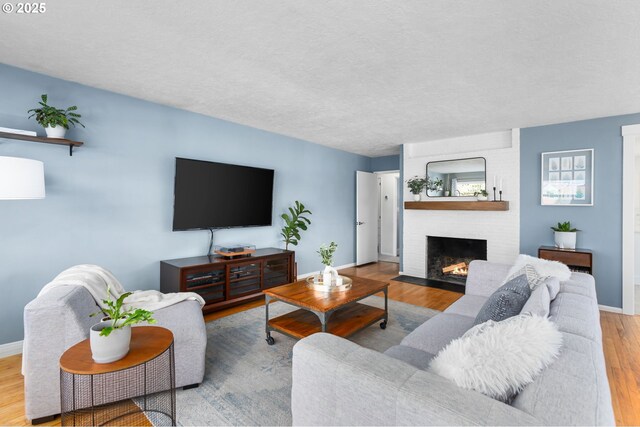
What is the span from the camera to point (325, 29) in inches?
75.5

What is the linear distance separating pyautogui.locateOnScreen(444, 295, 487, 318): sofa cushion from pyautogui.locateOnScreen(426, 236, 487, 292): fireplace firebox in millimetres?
2105

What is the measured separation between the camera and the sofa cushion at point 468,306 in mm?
2324

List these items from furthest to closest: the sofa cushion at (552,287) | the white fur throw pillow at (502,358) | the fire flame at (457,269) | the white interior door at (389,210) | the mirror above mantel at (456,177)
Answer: the white interior door at (389,210) < the fire flame at (457,269) < the mirror above mantel at (456,177) < the sofa cushion at (552,287) < the white fur throw pillow at (502,358)

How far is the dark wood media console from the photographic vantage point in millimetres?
3216

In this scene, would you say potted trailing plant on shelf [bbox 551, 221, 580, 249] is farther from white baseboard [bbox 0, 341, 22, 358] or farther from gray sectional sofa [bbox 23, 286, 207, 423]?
white baseboard [bbox 0, 341, 22, 358]

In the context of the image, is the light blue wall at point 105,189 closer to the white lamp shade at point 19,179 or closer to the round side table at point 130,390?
the white lamp shade at point 19,179

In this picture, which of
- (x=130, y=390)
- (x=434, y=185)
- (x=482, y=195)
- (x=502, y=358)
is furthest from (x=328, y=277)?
(x=434, y=185)

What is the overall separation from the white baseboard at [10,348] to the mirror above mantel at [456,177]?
208 inches

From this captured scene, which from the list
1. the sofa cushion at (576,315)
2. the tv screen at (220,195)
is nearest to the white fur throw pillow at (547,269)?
the sofa cushion at (576,315)

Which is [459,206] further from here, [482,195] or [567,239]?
[567,239]

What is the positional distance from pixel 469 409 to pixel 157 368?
1925 mm

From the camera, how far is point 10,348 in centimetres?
253

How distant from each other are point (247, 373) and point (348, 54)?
245 centimetres

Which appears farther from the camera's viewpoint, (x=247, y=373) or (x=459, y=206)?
(x=459, y=206)
